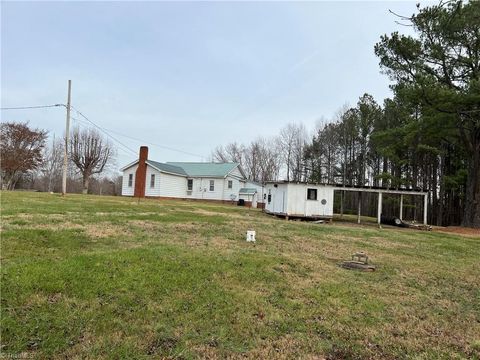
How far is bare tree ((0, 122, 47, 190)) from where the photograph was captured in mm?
37406

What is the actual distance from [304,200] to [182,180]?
16379mm

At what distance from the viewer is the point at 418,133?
78.7 ft

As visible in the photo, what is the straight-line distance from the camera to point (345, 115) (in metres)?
39.8

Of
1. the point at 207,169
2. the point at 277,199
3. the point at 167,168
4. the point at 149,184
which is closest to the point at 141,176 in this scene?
the point at 149,184

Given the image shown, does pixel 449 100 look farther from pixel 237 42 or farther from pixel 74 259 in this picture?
pixel 74 259

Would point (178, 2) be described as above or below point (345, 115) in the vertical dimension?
below

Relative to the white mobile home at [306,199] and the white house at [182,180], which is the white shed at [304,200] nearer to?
the white mobile home at [306,199]

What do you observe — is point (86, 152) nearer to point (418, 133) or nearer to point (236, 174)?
point (236, 174)

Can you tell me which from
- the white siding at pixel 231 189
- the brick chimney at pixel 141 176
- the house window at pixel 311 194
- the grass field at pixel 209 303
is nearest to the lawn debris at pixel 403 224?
the house window at pixel 311 194

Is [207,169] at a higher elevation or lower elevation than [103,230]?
higher

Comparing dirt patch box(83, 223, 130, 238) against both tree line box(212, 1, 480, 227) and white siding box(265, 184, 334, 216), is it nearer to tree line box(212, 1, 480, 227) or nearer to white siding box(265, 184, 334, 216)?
tree line box(212, 1, 480, 227)

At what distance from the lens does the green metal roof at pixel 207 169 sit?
34.7m

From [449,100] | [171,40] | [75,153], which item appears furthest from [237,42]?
[75,153]

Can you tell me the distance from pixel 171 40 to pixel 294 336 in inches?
537
